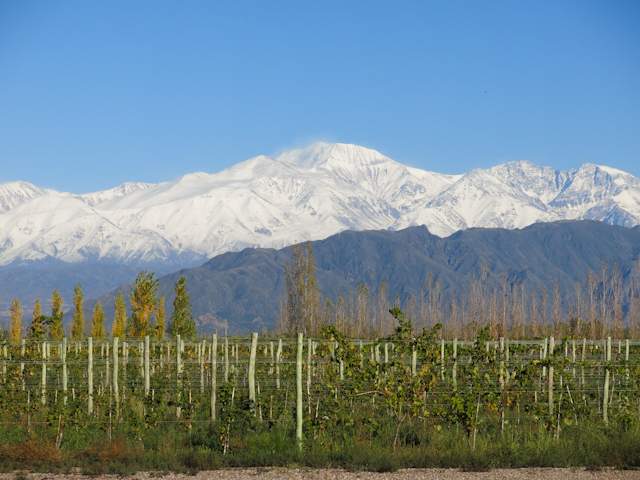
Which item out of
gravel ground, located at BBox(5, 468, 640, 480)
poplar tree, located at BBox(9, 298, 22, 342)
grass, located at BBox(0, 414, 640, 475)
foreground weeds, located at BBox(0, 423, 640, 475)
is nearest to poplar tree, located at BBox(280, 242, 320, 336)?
poplar tree, located at BBox(9, 298, 22, 342)

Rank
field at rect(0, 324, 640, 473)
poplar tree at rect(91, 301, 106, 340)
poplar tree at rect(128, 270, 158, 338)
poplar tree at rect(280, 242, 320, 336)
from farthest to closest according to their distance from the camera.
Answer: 1. poplar tree at rect(91, 301, 106, 340)
2. poplar tree at rect(280, 242, 320, 336)
3. poplar tree at rect(128, 270, 158, 338)
4. field at rect(0, 324, 640, 473)

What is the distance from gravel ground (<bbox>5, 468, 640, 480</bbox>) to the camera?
10.7 meters

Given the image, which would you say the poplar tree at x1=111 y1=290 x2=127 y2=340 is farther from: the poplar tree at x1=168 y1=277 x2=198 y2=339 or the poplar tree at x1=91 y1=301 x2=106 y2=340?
the poplar tree at x1=168 y1=277 x2=198 y2=339

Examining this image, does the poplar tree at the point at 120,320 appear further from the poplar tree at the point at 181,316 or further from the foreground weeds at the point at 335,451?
the foreground weeds at the point at 335,451

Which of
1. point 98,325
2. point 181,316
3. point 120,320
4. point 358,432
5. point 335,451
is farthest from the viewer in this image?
point 120,320

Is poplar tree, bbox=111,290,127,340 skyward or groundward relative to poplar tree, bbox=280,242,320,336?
groundward

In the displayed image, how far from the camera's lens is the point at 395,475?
10.8 meters

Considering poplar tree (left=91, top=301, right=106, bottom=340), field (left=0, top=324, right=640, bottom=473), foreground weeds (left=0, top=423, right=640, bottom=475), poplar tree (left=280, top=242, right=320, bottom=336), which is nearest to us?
foreground weeds (left=0, top=423, right=640, bottom=475)

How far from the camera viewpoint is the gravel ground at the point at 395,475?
10695mm

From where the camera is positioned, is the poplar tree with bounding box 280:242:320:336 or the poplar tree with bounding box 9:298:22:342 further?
the poplar tree with bounding box 9:298:22:342

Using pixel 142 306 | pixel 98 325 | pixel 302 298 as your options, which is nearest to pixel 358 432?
pixel 142 306

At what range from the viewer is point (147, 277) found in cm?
5750

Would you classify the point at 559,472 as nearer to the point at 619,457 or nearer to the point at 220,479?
the point at 619,457

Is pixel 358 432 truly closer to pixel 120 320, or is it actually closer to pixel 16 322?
pixel 120 320
